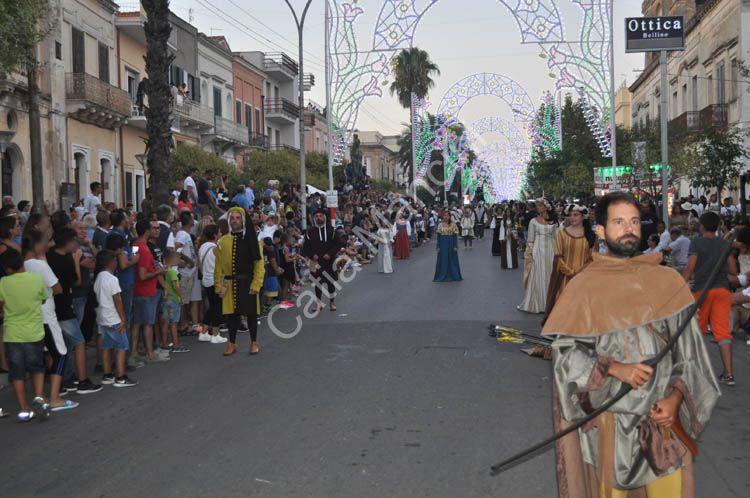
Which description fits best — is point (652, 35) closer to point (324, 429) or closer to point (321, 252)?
point (321, 252)

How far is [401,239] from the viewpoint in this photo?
1164 inches

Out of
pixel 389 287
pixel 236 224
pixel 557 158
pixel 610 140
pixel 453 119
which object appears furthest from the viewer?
pixel 557 158

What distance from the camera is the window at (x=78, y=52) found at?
27859 millimetres

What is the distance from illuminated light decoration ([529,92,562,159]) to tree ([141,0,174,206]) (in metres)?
28.0

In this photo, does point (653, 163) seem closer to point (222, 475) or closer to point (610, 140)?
point (610, 140)

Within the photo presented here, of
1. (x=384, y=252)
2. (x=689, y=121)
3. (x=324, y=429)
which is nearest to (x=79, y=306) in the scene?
(x=324, y=429)

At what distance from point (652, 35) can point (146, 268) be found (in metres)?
16.1

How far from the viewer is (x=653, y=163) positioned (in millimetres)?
29906

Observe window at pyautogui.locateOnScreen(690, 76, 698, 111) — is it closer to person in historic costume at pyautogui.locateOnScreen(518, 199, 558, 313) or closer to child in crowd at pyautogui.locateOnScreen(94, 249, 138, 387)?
person in historic costume at pyautogui.locateOnScreen(518, 199, 558, 313)

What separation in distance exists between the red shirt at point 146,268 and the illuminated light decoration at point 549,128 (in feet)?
111

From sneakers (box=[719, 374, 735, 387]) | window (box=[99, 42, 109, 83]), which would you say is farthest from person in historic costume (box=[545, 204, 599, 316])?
window (box=[99, 42, 109, 83])

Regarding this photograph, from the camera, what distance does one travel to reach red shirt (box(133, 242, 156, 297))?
31.4ft

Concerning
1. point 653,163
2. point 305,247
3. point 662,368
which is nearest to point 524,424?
point 662,368

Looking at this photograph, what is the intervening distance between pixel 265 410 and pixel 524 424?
2.24 m
